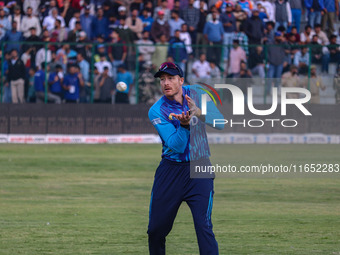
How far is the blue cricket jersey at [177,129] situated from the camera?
22.1ft

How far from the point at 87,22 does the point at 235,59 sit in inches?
211

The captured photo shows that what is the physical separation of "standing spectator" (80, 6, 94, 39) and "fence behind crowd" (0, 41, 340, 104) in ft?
3.36

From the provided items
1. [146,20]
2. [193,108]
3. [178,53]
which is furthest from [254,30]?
[193,108]

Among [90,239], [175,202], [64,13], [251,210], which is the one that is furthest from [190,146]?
[64,13]

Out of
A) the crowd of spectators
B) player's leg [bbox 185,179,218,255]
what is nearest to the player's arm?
player's leg [bbox 185,179,218,255]

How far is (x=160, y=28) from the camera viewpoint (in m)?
26.8

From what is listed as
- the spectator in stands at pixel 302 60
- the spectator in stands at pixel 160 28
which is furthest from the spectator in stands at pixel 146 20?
the spectator in stands at pixel 302 60

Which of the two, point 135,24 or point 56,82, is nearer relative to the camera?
point 56,82

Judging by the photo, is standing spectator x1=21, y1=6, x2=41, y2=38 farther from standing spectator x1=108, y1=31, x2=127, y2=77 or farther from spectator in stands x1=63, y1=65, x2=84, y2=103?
standing spectator x1=108, y1=31, x2=127, y2=77

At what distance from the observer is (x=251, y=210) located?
12820mm

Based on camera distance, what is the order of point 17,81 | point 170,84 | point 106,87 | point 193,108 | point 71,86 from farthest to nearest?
1. point 106,87
2. point 71,86
3. point 17,81
4. point 170,84
5. point 193,108

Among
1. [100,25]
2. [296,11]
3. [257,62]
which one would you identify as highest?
[296,11]

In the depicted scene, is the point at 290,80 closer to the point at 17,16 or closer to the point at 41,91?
the point at 41,91

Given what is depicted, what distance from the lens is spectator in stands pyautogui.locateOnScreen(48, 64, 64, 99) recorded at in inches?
993
